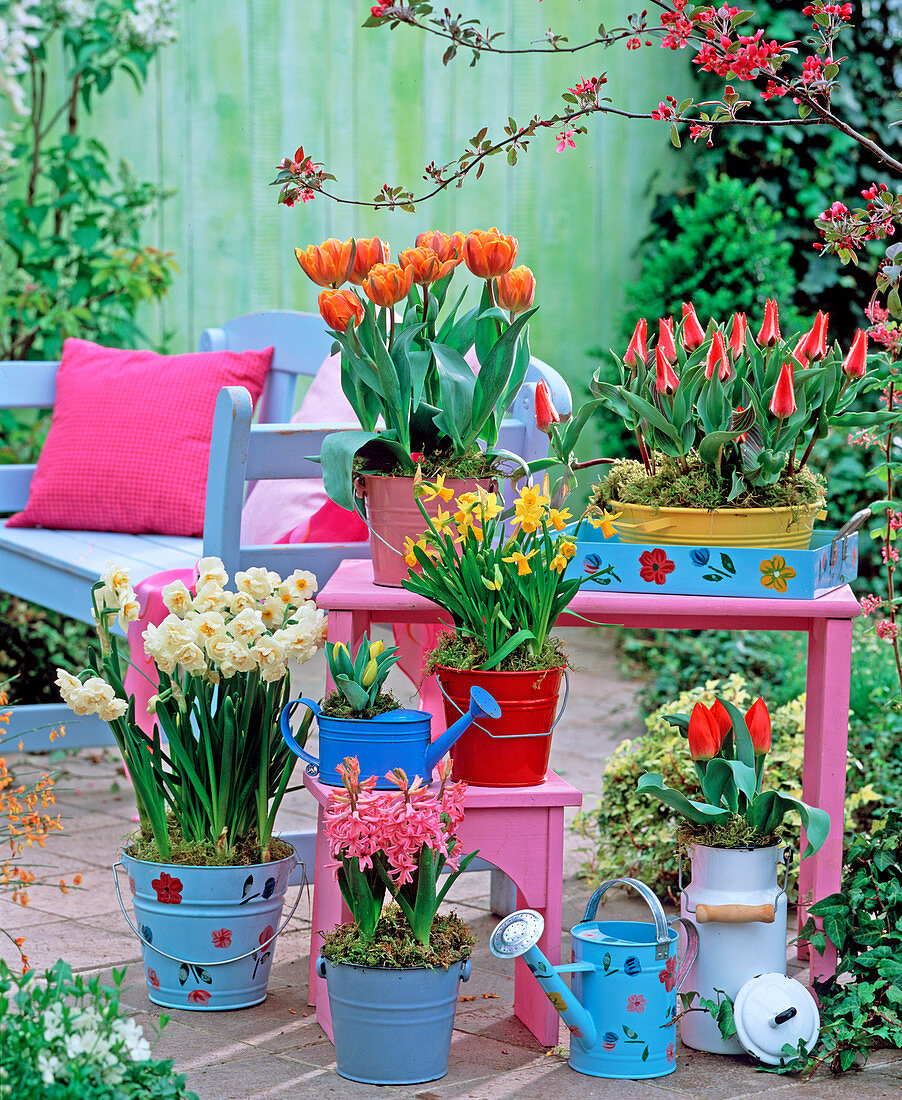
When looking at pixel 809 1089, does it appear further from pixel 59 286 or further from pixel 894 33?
pixel 894 33

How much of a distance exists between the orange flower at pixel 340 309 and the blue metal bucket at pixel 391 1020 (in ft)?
2.92

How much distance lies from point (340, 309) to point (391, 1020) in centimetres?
98

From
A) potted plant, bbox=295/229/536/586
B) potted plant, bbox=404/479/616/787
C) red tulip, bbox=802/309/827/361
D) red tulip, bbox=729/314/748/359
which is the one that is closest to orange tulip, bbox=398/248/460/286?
potted plant, bbox=295/229/536/586

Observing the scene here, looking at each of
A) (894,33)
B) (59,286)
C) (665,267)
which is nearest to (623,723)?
(665,267)

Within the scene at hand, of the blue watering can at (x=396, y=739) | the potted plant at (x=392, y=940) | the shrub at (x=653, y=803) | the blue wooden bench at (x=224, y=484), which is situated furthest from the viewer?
the shrub at (x=653, y=803)

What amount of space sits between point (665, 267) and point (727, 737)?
9.76ft

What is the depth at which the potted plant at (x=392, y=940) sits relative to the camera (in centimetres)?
178

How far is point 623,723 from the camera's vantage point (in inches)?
158

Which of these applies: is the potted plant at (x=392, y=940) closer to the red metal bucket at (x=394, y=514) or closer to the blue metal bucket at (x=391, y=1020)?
the blue metal bucket at (x=391, y=1020)

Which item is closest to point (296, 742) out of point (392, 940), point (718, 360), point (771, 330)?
point (392, 940)

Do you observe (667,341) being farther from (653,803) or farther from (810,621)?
(653,803)

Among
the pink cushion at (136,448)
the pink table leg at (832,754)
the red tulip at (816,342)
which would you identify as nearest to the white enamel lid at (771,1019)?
the pink table leg at (832,754)

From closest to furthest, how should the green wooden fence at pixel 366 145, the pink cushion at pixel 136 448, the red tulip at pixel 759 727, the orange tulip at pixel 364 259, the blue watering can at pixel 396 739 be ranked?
the blue watering can at pixel 396 739, the red tulip at pixel 759 727, the orange tulip at pixel 364 259, the pink cushion at pixel 136 448, the green wooden fence at pixel 366 145

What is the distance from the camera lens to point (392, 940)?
1.83 metres
